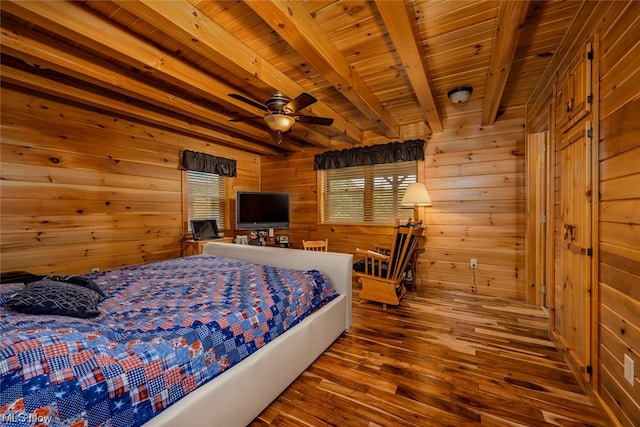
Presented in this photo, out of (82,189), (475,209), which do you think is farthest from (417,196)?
(82,189)

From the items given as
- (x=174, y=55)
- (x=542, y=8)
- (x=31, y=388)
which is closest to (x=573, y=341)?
(x=542, y=8)

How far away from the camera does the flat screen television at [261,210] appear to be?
4.35 m

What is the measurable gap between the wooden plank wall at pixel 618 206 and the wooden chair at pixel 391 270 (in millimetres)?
1505

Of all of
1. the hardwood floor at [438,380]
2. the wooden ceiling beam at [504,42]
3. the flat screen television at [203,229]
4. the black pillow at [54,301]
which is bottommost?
the hardwood floor at [438,380]

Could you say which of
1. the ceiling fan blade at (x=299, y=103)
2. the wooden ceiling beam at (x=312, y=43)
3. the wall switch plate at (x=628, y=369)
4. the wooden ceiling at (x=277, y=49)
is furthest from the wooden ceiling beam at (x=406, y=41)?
the wall switch plate at (x=628, y=369)

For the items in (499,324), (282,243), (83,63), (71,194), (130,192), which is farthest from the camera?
(282,243)

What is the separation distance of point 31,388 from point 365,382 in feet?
5.51

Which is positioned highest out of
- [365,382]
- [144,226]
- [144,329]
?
[144,226]

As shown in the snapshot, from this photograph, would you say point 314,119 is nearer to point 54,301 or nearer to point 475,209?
point 54,301

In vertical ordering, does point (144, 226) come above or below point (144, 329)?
above

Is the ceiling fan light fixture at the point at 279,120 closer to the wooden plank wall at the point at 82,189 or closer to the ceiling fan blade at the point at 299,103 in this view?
the ceiling fan blade at the point at 299,103

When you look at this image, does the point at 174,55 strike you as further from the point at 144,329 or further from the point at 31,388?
the point at 31,388

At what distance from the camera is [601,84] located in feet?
4.97

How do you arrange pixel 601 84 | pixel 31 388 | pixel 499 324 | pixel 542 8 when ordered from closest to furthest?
pixel 31 388 < pixel 601 84 < pixel 542 8 < pixel 499 324
